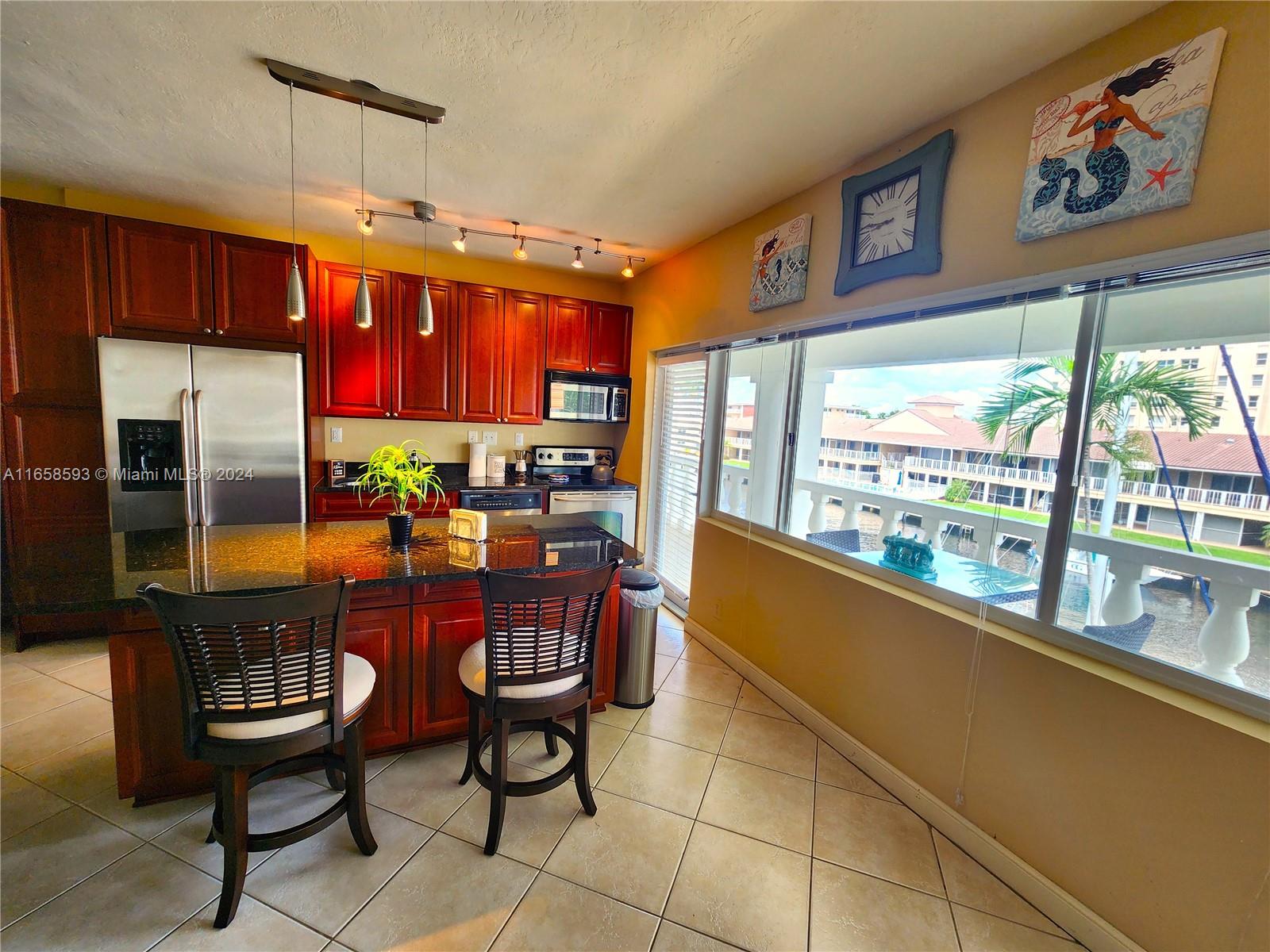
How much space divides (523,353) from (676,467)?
1.61 metres

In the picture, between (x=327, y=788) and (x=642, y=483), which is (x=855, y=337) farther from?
(x=327, y=788)

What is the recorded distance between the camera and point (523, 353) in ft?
13.4

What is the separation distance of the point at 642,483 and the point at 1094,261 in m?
3.18

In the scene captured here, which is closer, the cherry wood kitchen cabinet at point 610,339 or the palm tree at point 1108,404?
the palm tree at point 1108,404

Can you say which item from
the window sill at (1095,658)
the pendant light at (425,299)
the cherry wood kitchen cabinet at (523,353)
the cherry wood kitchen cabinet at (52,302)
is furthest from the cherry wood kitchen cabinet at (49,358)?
the window sill at (1095,658)

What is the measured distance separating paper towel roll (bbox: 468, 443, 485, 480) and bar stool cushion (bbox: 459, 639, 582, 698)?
96.3 inches

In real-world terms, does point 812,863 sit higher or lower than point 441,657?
lower

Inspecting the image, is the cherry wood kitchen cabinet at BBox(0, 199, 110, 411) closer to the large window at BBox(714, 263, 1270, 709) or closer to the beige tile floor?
the beige tile floor

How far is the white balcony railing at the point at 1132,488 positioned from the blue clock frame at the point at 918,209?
778mm

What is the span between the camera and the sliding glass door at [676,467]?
3.63 meters

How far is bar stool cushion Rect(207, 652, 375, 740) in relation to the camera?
4.33 ft

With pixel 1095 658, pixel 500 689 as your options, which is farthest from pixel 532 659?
pixel 1095 658

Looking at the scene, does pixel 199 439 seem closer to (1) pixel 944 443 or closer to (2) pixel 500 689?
(2) pixel 500 689

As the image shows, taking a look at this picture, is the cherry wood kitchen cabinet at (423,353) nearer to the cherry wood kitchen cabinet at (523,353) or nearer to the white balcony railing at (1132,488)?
the cherry wood kitchen cabinet at (523,353)
